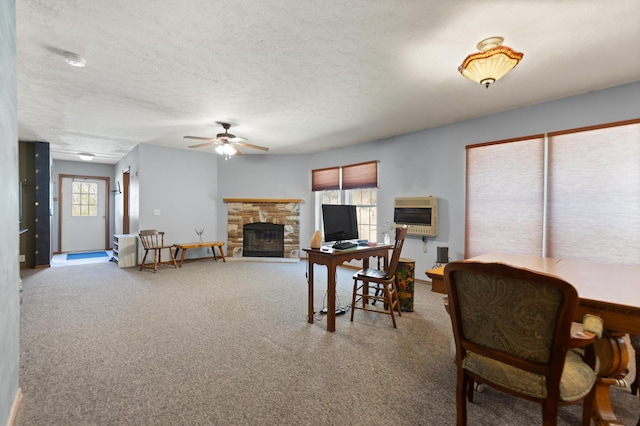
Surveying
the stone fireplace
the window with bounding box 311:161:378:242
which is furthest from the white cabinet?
the window with bounding box 311:161:378:242

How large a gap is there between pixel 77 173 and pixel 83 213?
3.67 ft

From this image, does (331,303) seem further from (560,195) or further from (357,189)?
(357,189)

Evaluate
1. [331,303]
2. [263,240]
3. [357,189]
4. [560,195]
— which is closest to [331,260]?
[331,303]

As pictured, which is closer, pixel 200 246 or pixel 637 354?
pixel 637 354

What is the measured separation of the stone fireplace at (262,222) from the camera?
7000 millimetres

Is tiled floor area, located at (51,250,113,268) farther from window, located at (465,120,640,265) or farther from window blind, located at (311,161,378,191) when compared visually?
window, located at (465,120,640,265)

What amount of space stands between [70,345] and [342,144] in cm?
510

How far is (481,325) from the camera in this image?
1.37m

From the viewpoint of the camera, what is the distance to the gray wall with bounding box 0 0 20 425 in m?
1.42

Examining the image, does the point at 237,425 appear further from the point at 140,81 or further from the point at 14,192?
the point at 140,81

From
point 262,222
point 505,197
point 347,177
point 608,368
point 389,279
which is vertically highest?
point 347,177

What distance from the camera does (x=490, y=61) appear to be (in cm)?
220

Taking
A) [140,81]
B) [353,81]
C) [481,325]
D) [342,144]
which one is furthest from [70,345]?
[342,144]

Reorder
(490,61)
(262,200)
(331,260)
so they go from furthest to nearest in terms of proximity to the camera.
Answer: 1. (262,200)
2. (331,260)
3. (490,61)
